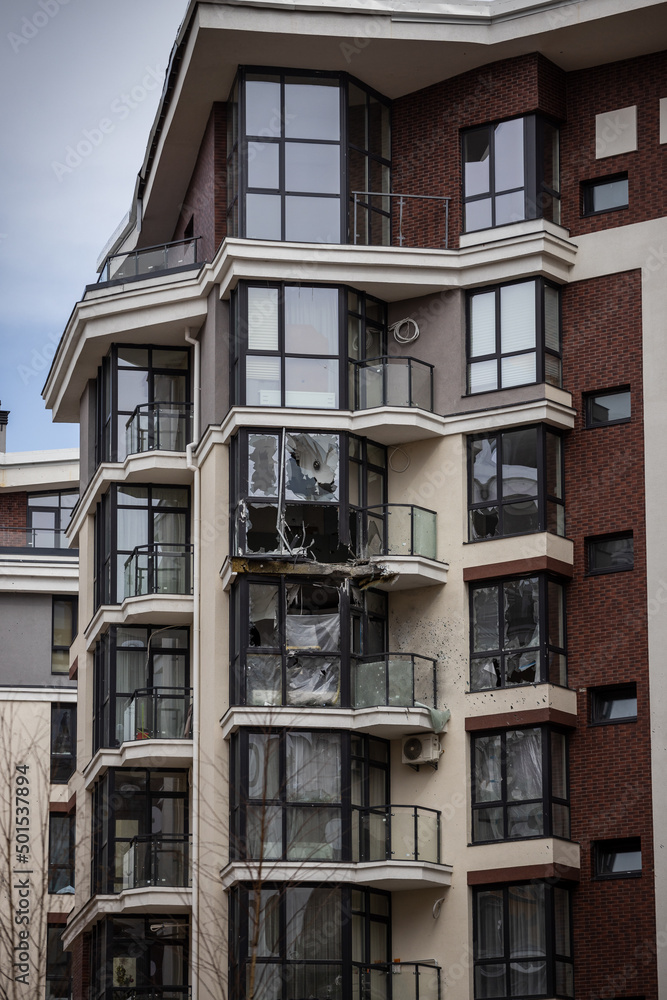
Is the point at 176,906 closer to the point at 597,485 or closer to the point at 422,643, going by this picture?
the point at 422,643

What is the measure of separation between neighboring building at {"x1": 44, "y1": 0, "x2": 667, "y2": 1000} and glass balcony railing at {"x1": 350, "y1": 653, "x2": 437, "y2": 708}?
2.9 inches

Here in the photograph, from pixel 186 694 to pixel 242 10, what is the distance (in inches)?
613

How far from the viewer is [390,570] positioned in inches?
1622

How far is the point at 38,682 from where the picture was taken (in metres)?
61.7

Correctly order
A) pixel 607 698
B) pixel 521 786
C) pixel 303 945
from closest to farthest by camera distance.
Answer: pixel 303 945 < pixel 521 786 < pixel 607 698

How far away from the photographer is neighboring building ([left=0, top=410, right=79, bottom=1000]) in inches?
2277

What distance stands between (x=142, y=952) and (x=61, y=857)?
56.8 ft

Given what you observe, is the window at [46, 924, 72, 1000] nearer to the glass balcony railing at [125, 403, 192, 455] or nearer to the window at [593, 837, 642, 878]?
the glass balcony railing at [125, 403, 192, 455]

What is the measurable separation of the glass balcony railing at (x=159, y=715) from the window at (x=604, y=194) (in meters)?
14.4

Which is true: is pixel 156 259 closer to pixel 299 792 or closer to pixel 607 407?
pixel 607 407

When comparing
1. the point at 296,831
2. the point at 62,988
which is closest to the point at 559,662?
the point at 296,831

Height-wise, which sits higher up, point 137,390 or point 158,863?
point 137,390

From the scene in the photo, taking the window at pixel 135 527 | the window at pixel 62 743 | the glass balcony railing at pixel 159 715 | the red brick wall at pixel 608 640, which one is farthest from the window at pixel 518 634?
the window at pixel 62 743

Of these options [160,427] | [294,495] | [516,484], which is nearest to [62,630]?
[160,427]
